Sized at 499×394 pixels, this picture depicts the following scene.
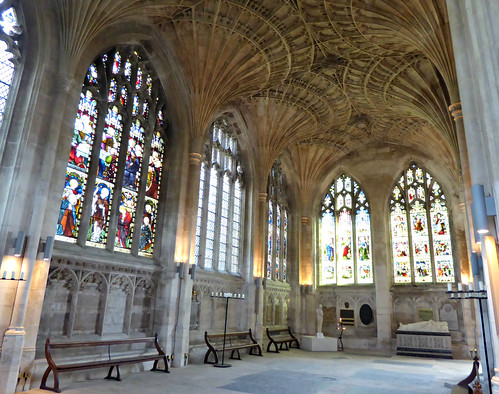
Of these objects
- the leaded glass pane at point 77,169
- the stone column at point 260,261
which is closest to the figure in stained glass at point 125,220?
the leaded glass pane at point 77,169

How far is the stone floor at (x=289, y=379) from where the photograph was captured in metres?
8.94

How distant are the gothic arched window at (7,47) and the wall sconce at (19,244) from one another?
109 inches

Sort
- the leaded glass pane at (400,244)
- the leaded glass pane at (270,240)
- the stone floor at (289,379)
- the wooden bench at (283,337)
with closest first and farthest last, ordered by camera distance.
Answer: the stone floor at (289,379) → the wooden bench at (283,337) → the leaded glass pane at (270,240) → the leaded glass pane at (400,244)

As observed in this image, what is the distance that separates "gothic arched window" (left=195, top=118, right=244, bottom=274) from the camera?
51.9ft

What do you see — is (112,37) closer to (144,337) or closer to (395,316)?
(144,337)

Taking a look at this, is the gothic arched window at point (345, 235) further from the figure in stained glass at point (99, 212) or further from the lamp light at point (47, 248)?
the lamp light at point (47, 248)

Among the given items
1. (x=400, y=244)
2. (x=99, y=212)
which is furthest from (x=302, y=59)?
(x=400, y=244)

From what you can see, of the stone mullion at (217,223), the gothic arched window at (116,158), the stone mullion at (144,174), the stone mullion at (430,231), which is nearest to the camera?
the gothic arched window at (116,158)

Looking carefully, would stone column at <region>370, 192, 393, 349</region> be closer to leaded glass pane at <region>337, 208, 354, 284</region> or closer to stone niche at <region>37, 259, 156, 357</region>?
leaded glass pane at <region>337, 208, 354, 284</region>

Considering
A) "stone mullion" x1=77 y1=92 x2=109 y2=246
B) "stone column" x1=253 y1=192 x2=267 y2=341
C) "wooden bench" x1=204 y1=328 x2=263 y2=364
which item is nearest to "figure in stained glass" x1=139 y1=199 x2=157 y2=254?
"stone mullion" x1=77 y1=92 x2=109 y2=246

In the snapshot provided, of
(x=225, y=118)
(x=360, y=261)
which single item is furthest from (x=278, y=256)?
(x=225, y=118)

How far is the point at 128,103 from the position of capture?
12789 mm

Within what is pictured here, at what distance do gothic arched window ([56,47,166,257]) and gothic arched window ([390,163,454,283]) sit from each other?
15047 millimetres

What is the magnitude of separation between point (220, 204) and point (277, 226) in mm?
6442
